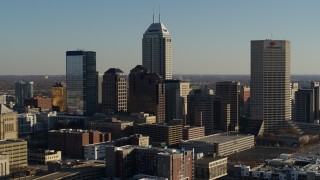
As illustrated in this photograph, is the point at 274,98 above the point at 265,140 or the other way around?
above

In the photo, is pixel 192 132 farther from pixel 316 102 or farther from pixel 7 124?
pixel 316 102

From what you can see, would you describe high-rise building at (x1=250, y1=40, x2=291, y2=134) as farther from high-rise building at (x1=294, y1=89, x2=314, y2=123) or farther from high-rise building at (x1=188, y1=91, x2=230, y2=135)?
high-rise building at (x1=294, y1=89, x2=314, y2=123)

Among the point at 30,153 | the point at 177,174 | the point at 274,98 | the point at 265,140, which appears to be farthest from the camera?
the point at 274,98

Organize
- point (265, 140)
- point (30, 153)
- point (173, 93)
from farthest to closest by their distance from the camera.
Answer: point (173, 93), point (265, 140), point (30, 153)

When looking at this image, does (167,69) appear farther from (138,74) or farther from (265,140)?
(265,140)

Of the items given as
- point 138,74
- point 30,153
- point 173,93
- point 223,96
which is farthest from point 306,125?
point 30,153

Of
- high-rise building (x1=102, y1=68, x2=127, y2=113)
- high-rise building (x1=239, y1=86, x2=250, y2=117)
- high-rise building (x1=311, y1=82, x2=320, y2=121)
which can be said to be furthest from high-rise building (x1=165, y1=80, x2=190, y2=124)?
high-rise building (x1=311, y1=82, x2=320, y2=121)

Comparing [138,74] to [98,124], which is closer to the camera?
[98,124]

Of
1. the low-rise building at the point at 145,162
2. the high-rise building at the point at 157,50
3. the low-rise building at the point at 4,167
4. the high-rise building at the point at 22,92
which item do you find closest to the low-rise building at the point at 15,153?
the low-rise building at the point at 4,167
